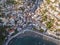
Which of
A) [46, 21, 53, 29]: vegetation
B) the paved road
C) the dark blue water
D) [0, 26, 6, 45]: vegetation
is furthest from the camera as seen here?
the paved road

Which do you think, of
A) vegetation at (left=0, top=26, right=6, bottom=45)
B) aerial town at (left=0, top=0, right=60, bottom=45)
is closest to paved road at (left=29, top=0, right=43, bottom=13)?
aerial town at (left=0, top=0, right=60, bottom=45)

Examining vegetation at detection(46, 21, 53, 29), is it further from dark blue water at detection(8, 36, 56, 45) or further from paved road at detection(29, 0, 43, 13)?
paved road at detection(29, 0, 43, 13)

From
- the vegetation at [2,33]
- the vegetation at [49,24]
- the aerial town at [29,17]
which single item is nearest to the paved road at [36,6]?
the aerial town at [29,17]

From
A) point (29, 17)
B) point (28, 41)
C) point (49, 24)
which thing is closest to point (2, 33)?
point (28, 41)

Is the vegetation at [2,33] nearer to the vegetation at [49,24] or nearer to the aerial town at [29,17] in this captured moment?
the aerial town at [29,17]

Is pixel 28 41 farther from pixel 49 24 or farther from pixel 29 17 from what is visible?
pixel 29 17

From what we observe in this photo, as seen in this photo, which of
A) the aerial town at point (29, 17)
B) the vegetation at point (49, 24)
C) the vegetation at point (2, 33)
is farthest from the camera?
the vegetation at point (49, 24)

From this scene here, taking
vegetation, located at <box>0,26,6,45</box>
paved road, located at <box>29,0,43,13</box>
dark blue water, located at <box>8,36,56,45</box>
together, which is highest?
paved road, located at <box>29,0,43,13</box>

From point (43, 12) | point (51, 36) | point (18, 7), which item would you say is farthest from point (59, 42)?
point (18, 7)

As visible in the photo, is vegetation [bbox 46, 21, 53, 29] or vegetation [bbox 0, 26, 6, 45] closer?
vegetation [bbox 0, 26, 6, 45]
